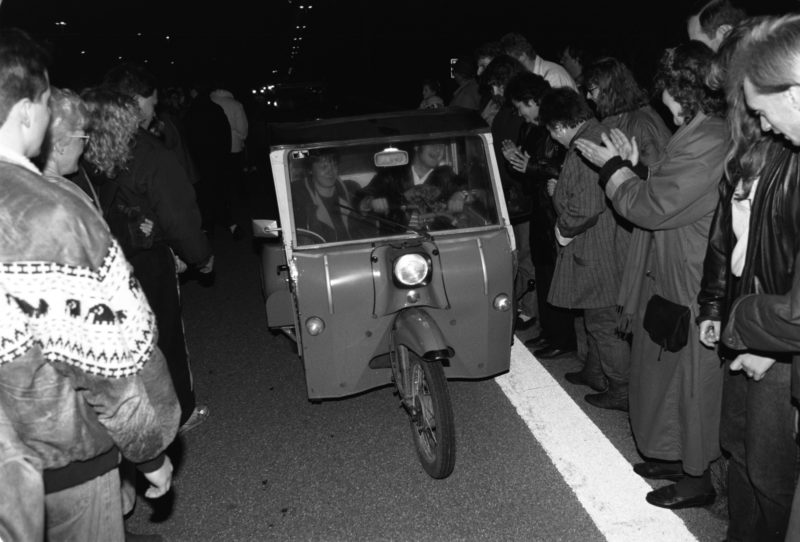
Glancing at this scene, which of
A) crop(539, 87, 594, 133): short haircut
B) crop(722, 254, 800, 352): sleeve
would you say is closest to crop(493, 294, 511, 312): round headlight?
crop(539, 87, 594, 133): short haircut

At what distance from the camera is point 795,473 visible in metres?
2.87

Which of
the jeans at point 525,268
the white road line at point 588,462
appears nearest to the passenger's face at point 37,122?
the white road line at point 588,462

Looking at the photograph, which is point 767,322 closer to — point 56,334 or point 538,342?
point 56,334

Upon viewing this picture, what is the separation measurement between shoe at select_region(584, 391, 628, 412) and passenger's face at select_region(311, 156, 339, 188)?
81.8 inches

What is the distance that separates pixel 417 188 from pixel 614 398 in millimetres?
1753

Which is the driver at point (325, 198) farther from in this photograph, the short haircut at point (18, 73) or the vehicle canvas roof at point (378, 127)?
the short haircut at point (18, 73)

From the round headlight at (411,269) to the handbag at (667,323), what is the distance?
117 centimetres

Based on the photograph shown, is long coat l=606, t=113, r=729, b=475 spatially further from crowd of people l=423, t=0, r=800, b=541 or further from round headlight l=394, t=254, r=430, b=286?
round headlight l=394, t=254, r=430, b=286

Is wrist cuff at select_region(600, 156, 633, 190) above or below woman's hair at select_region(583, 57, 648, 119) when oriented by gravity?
below

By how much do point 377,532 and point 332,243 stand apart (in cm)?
160

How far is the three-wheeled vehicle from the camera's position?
162 inches

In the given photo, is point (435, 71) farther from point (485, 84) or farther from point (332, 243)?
point (332, 243)

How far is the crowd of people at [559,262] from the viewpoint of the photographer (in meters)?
1.91

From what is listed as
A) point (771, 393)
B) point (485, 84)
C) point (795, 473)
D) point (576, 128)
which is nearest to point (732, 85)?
point (771, 393)
